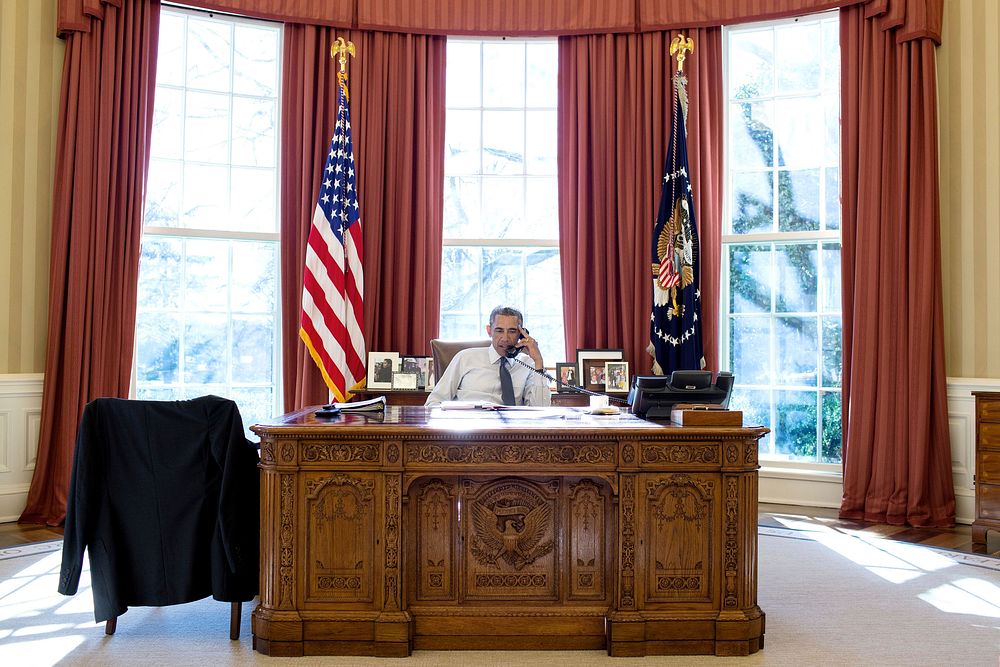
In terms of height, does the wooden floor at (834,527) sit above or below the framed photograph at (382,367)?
below

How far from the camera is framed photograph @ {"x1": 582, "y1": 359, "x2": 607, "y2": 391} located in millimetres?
5547

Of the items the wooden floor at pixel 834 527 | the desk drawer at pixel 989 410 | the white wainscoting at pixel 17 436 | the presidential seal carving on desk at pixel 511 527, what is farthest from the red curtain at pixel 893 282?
the white wainscoting at pixel 17 436

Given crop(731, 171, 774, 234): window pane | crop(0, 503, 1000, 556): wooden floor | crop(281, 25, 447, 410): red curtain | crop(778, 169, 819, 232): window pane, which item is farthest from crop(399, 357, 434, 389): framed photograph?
crop(778, 169, 819, 232): window pane

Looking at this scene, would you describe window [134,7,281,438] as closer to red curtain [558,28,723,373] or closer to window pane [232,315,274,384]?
window pane [232,315,274,384]

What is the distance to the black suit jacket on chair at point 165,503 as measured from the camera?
9.75ft

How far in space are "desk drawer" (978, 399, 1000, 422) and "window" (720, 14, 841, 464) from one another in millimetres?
1269

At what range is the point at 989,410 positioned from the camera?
442cm

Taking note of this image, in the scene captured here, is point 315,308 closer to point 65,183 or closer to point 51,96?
point 65,183

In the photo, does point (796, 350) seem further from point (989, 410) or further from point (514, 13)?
point (514, 13)

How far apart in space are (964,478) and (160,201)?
18.1ft

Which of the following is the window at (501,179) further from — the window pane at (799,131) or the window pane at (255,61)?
the window pane at (799,131)

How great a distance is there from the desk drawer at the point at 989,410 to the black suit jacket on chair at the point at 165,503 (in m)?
3.76

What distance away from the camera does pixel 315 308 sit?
5.41m

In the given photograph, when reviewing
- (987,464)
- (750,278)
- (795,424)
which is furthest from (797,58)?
(987,464)
